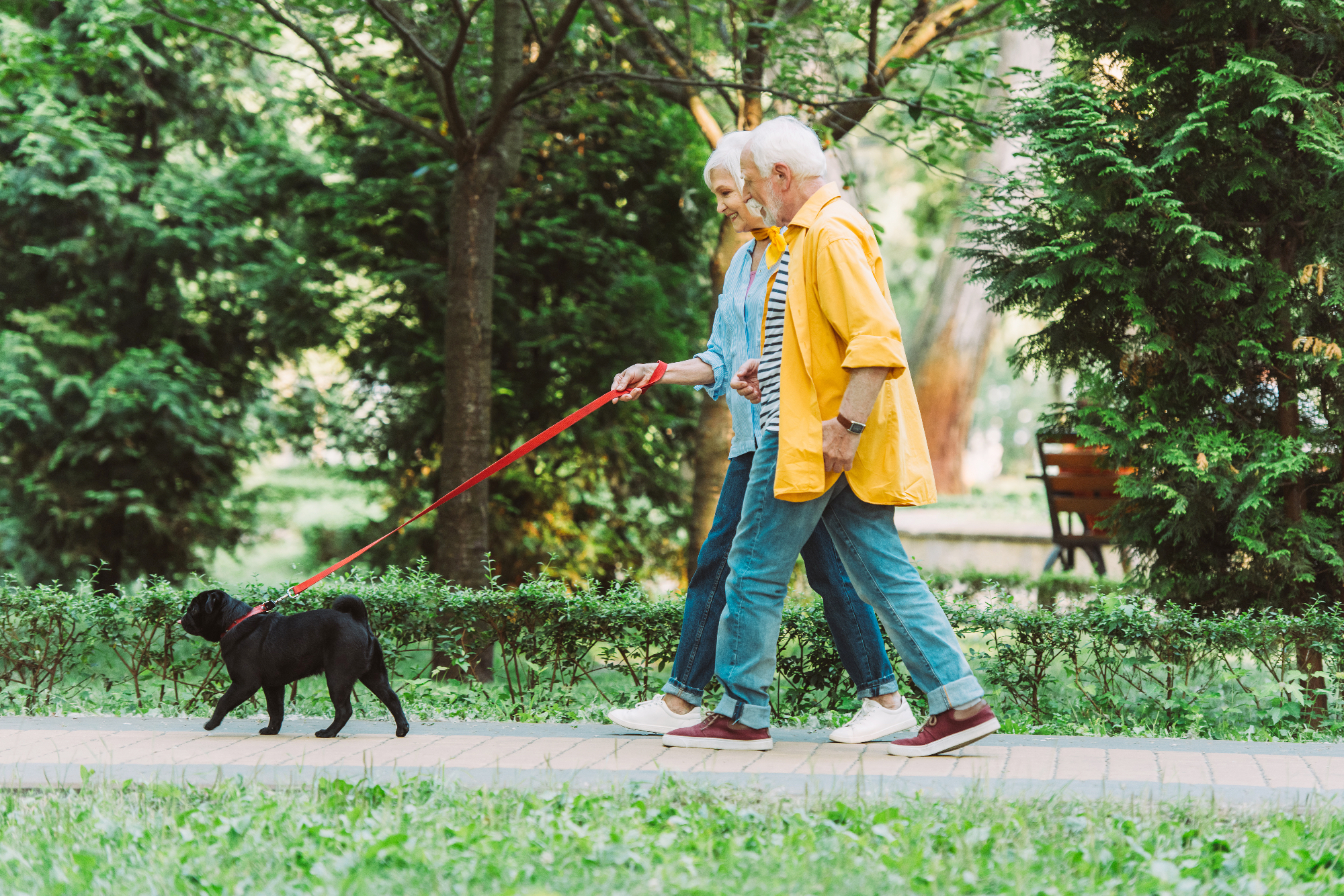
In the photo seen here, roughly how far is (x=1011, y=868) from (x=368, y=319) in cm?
831

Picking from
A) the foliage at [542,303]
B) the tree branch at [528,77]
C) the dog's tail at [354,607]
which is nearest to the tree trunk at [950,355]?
the foliage at [542,303]

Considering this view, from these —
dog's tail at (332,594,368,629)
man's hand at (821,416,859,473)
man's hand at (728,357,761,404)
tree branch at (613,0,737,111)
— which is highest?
tree branch at (613,0,737,111)

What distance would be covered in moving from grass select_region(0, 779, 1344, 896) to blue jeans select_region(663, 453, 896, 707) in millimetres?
861

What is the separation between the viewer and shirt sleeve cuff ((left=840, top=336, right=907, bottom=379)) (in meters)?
3.37

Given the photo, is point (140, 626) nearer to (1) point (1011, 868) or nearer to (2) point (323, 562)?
(1) point (1011, 868)

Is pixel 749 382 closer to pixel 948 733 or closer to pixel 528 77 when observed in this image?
pixel 948 733

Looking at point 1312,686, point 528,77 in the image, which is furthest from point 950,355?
point 1312,686

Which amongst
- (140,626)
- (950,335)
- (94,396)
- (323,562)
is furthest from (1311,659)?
(950,335)

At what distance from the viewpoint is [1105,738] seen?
3.99m

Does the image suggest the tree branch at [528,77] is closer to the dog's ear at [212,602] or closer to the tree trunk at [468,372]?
the tree trunk at [468,372]

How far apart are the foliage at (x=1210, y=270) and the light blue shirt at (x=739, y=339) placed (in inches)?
66.3

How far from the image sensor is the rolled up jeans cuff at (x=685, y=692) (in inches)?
160

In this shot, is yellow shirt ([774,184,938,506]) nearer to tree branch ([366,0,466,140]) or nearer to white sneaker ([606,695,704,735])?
white sneaker ([606,695,704,735])

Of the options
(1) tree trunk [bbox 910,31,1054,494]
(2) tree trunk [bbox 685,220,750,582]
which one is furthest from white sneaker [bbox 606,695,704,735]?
(1) tree trunk [bbox 910,31,1054,494]
